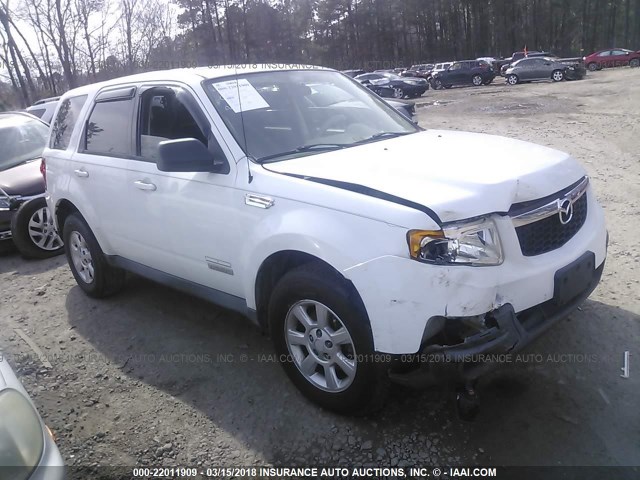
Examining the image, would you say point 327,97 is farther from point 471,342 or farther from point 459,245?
point 471,342

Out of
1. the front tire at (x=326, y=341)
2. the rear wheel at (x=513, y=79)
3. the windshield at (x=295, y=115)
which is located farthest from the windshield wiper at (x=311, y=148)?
the rear wheel at (x=513, y=79)

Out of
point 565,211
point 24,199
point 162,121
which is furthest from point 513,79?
point 565,211

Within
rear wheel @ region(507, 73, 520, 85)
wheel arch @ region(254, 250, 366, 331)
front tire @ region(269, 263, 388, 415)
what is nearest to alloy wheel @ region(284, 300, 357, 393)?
front tire @ region(269, 263, 388, 415)

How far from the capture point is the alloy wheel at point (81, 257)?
16.2 feet

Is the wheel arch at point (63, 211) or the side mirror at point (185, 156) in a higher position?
the side mirror at point (185, 156)

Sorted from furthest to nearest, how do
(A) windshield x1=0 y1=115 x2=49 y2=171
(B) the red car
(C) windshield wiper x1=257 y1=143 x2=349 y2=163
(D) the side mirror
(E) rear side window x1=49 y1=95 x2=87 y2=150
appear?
(B) the red car, (A) windshield x1=0 y1=115 x2=49 y2=171, (E) rear side window x1=49 y1=95 x2=87 y2=150, (C) windshield wiper x1=257 y1=143 x2=349 y2=163, (D) the side mirror

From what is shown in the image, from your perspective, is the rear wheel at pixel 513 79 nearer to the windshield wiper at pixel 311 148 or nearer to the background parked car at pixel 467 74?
the background parked car at pixel 467 74

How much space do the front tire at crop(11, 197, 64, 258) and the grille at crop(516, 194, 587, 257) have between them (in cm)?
570

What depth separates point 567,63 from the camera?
96.7ft

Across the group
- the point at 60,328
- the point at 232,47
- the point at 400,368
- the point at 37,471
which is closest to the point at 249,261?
the point at 400,368

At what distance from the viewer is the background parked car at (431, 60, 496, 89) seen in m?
33.7

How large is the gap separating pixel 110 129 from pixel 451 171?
2969 mm

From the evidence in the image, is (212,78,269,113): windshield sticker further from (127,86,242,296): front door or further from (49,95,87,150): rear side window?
(49,95,87,150): rear side window

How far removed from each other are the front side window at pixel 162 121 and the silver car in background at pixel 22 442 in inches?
77.3
